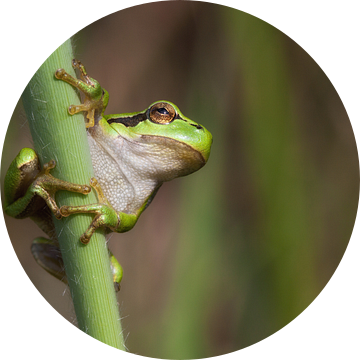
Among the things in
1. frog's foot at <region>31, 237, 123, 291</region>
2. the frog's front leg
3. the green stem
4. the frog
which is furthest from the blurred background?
the green stem

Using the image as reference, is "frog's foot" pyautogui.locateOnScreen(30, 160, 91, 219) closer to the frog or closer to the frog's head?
the frog

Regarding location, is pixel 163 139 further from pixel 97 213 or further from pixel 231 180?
pixel 231 180

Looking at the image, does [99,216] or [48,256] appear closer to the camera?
[99,216]

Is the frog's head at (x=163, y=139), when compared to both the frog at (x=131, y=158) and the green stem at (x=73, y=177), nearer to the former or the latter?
the frog at (x=131, y=158)

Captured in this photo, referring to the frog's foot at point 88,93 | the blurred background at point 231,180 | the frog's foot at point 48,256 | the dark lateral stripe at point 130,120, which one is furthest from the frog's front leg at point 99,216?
the blurred background at point 231,180

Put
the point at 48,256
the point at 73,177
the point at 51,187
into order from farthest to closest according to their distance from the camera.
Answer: the point at 48,256 < the point at 51,187 < the point at 73,177

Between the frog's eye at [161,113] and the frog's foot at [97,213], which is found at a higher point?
the frog's eye at [161,113]

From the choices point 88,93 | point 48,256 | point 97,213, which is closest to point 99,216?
point 97,213
